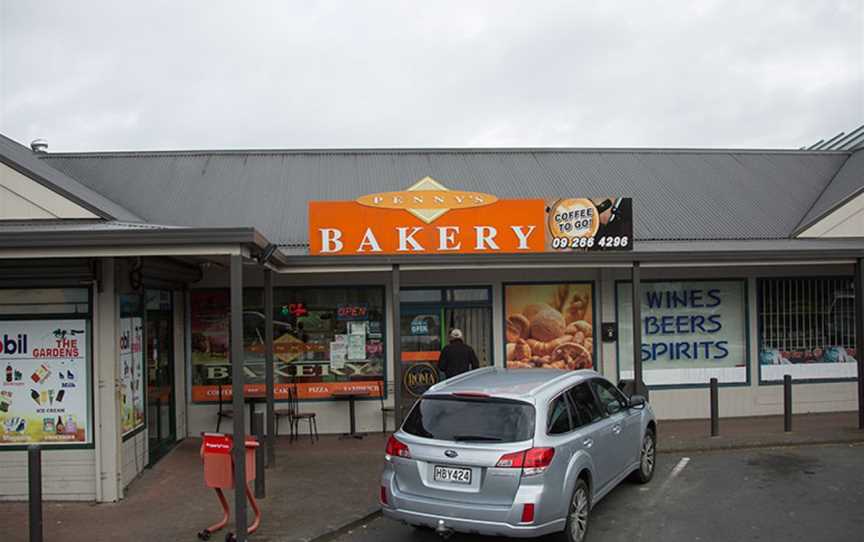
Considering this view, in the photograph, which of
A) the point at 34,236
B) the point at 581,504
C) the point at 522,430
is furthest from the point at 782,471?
the point at 34,236

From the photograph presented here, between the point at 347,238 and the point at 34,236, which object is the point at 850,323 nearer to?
the point at 347,238

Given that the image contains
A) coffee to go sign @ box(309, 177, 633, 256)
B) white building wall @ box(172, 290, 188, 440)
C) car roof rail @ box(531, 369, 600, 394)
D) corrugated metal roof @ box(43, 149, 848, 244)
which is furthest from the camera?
corrugated metal roof @ box(43, 149, 848, 244)

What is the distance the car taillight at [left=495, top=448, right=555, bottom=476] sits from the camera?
6195 mm

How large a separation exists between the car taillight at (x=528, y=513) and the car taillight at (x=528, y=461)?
248 mm

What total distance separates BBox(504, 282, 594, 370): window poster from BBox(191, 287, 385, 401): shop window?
90.5 inches

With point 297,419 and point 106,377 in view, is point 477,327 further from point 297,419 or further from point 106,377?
point 106,377

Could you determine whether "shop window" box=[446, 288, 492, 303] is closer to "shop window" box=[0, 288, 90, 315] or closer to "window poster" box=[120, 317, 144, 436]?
"window poster" box=[120, 317, 144, 436]

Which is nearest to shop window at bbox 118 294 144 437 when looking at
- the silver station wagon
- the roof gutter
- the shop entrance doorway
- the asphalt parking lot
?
the roof gutter

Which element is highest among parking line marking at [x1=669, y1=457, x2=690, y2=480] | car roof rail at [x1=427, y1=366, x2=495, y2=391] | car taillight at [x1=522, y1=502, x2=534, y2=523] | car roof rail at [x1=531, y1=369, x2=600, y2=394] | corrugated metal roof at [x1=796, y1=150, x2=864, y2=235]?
corrugated metal roof at [x1=796, y1=150, x2=864, y2=235]

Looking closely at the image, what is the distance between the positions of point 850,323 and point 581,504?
9.68m

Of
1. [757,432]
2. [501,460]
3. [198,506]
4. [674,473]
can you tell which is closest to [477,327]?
[674,473]

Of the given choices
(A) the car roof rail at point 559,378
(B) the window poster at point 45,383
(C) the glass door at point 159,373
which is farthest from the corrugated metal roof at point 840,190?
(B) the window poster at point 45,383

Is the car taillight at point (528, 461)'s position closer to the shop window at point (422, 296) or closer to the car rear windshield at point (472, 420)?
the car rear windshield at point (472, 420)

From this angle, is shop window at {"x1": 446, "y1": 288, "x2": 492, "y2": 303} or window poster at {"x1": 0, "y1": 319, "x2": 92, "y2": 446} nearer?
window poster at {"x1": 0, "y1": 319, "x2": 92, "y2": 446}
